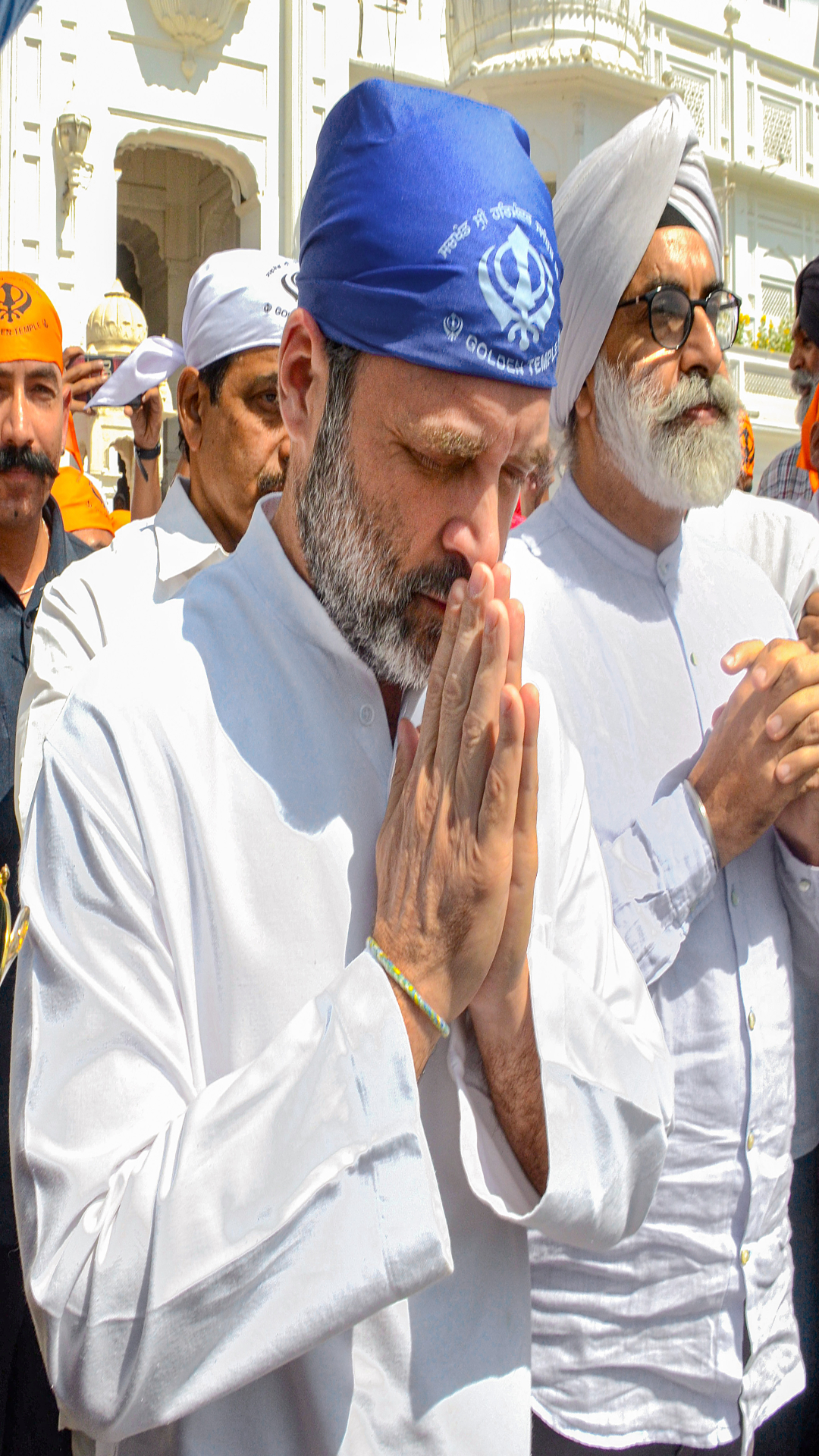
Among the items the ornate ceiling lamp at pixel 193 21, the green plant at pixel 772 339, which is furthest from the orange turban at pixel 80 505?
the green plant at pixel 772 339

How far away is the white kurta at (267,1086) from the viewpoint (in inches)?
41.2

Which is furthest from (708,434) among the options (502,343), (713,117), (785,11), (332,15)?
(785,11)

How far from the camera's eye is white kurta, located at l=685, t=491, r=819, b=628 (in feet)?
8.05

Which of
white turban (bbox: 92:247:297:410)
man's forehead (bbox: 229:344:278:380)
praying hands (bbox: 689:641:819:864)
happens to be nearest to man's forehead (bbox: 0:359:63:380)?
white turban (bbox: 92:247:297:410)

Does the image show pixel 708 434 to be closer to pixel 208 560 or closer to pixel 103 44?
pixel 208 560

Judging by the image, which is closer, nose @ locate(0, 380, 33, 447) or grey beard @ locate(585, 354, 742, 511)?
grey beard @ locate(585, 354, 742, 511)

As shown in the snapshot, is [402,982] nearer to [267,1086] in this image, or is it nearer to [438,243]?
[267,1086]

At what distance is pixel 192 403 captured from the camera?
309 cm

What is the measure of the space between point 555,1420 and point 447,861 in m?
1.01

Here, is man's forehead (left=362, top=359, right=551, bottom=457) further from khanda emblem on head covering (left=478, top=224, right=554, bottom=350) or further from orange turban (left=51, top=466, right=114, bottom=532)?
orange turban (left=51, top=466, right=114, bottom=532)

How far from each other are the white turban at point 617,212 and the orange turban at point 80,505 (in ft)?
11.4

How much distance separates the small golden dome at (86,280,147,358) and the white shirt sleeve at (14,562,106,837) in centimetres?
958

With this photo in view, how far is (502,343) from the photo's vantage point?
133cm

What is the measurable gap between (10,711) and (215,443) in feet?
2.68
